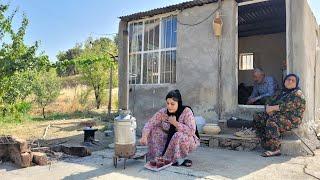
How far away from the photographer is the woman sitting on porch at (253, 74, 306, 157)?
6.48m

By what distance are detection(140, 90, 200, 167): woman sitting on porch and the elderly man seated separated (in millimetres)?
3231

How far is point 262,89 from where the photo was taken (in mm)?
8609

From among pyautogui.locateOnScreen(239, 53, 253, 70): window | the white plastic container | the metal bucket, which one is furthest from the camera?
pyautogui.locateOnScreen(239, 53, 253, 70): window

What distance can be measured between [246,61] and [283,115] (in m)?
7.75

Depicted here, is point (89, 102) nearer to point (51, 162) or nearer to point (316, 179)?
point (51, 162)

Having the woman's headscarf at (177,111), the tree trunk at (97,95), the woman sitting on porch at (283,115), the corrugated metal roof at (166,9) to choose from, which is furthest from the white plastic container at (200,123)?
the tree trunk at (97,95)

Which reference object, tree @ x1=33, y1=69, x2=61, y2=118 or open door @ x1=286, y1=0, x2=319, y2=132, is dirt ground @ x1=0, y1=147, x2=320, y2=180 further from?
tree @ x1=33, y1=69, x2=61, y2=118

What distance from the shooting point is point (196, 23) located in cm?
851

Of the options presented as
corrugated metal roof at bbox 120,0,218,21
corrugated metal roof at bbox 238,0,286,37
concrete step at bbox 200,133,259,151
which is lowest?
concrete step at bbox 200,133,259,151

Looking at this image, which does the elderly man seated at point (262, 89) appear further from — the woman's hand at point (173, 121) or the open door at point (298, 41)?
the woman's hand at point (173, 121)

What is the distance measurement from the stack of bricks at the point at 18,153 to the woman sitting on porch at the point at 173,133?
1.89m

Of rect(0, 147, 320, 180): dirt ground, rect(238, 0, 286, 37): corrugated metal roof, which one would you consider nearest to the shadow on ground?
rect(0, 147, 320, 180): dirt ground

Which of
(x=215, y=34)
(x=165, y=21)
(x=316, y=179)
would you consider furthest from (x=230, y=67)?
(x=316, y=179)

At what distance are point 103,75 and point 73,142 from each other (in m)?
11.7
